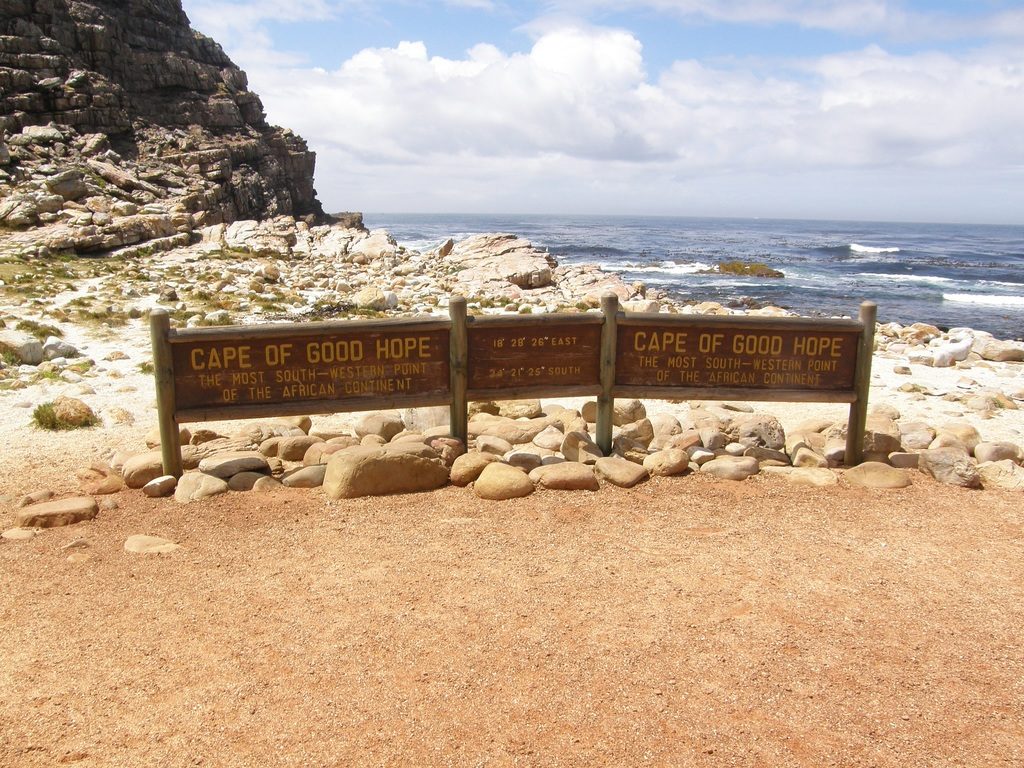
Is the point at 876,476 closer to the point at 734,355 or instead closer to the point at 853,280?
the point at 734,355

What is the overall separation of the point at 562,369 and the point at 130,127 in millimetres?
48552

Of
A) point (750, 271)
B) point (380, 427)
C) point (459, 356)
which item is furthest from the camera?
point (750, 271)

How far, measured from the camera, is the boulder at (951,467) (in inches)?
254

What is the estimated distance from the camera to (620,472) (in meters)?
6.39

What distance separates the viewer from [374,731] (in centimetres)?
332

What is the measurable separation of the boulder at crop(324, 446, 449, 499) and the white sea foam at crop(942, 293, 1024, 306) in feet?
105

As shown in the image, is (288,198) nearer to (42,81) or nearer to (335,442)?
(42,81)

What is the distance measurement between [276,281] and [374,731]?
22441mm

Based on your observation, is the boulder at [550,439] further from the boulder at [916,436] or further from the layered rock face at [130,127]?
the layered rock face at [130,127]

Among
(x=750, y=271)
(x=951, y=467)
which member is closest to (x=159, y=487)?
(x=951, y=467)

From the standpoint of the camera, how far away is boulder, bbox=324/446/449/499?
603 centimetres

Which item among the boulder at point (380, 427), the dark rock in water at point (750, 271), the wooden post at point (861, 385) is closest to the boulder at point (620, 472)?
the wooden post at point (861, 385)

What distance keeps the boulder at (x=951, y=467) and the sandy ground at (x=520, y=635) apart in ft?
1.74

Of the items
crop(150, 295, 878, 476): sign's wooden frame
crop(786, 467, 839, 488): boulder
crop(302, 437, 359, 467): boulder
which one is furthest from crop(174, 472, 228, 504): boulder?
crop(786, 467, 839, 488): boulder
